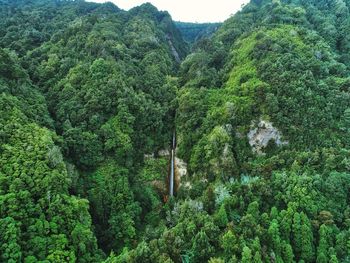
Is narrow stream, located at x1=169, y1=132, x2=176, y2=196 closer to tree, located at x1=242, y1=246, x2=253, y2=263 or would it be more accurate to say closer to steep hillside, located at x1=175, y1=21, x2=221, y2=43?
tree, located at x1=242, y1=246, x2=253, y2=263

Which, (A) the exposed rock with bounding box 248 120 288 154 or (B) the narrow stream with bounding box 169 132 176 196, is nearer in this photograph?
(A) the exposed rock with bounding box 248 120 288 154

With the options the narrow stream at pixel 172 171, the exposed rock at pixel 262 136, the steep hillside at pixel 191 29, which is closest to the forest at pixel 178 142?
the exposed rock at pixel 262 136

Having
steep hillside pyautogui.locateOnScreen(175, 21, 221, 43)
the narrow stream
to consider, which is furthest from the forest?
steep hillside pyautogui.locateOnScreen(175, 21, 221, 43)

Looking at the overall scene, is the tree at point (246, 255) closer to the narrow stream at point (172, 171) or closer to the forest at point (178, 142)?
the forest at point (178, 142)

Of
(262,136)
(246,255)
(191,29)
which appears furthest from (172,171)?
(191,29)

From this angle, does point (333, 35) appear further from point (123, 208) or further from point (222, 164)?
point (123, 208)

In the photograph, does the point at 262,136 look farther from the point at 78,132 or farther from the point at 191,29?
the point at 191,29

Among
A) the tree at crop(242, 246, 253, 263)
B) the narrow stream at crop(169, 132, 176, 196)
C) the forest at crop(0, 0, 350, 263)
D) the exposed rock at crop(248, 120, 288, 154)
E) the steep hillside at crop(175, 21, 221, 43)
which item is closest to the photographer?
the tree at crop(242, 246, 253, 263)
